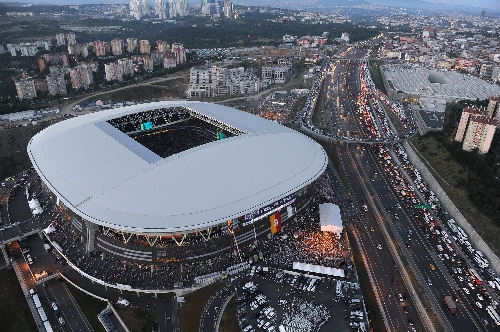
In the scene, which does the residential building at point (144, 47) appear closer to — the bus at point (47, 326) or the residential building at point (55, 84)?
the residential building at point (55, 84)

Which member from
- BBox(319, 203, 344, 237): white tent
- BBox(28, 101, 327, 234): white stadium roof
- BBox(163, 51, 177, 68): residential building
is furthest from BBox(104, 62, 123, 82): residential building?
BBox(319, 203, 344, 237): white tent

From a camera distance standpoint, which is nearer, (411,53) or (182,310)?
(182,310)

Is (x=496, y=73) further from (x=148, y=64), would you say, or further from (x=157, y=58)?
(x=148, y=64)

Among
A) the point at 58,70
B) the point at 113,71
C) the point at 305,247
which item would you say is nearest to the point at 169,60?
the point at 113,71

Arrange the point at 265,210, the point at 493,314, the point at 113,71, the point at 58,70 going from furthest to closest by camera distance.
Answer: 1. the point at 113,71
2. the point at 58,70
3. the point at 265,210
4. the point at 493,314

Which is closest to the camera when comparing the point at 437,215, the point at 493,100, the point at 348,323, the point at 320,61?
the point at 348,323

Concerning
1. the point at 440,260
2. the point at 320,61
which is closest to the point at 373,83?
the point at 320,61

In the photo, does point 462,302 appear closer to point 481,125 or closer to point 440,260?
point 440,260
